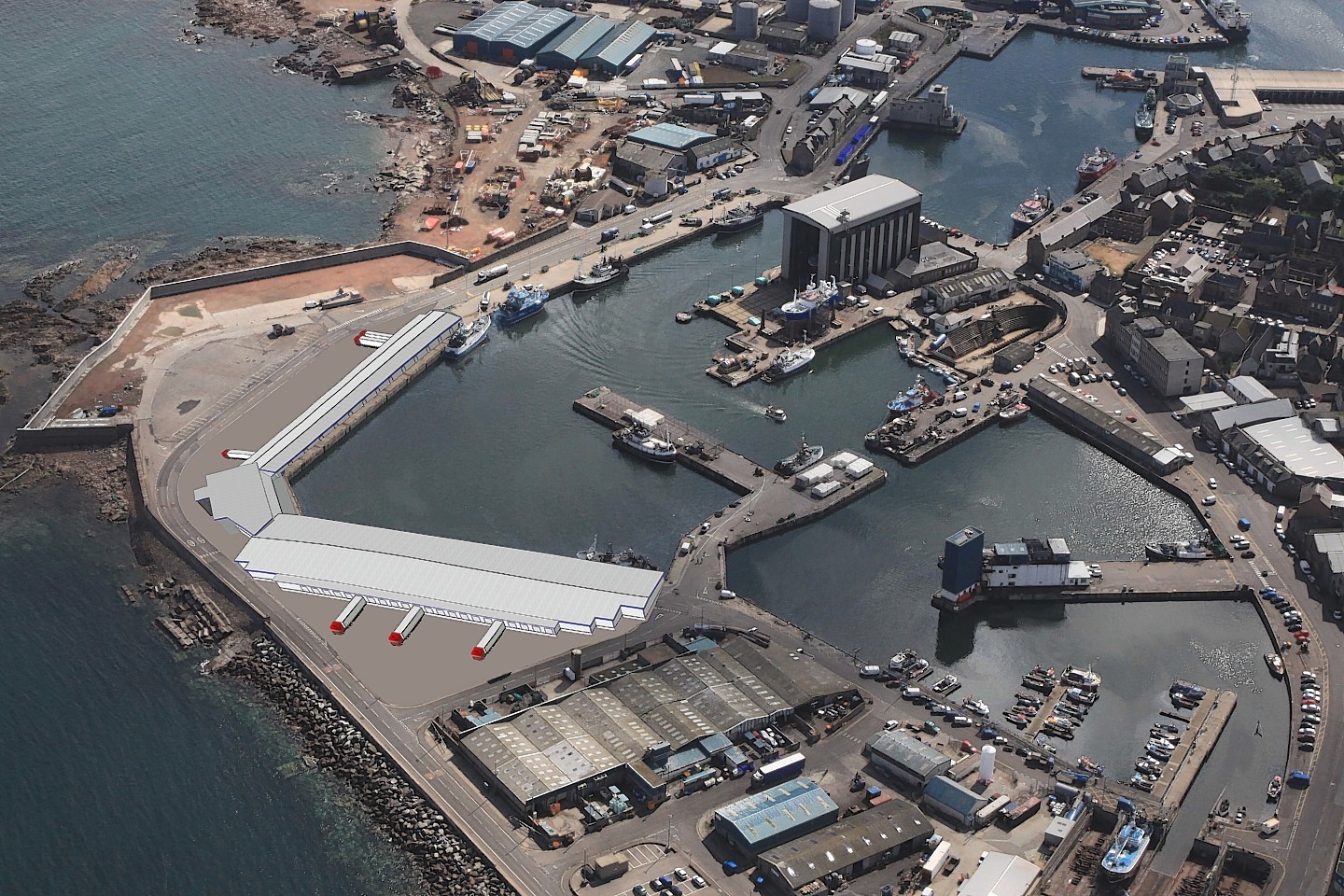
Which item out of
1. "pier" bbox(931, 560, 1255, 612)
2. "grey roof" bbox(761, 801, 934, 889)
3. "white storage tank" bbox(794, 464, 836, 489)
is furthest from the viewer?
"white storage tank" bbox(794, 464, 836, 489)

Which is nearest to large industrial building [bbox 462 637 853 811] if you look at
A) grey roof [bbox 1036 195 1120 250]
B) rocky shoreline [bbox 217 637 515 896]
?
rocky shoreline [bbox 217 637 515 896]

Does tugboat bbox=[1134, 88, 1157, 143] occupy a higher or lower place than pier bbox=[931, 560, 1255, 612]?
higher

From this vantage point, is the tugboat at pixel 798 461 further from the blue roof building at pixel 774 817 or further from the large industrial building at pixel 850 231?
the blue roof building at pixel 774 817

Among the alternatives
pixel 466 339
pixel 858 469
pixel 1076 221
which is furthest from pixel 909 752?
pixel 1076 221

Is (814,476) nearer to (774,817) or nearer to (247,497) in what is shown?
(774,817)

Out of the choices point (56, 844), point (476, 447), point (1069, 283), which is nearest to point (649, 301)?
point (476, 447)

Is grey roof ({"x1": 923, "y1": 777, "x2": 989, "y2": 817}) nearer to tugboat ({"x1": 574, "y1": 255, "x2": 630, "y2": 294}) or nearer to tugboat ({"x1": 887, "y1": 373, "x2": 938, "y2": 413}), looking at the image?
tugboat ({"x1": 887, "y1": 373, "x2": 938, "y2": 413})

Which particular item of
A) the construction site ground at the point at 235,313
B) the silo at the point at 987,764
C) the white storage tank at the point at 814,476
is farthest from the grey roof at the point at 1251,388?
the construction site ground at the point at 235,313
